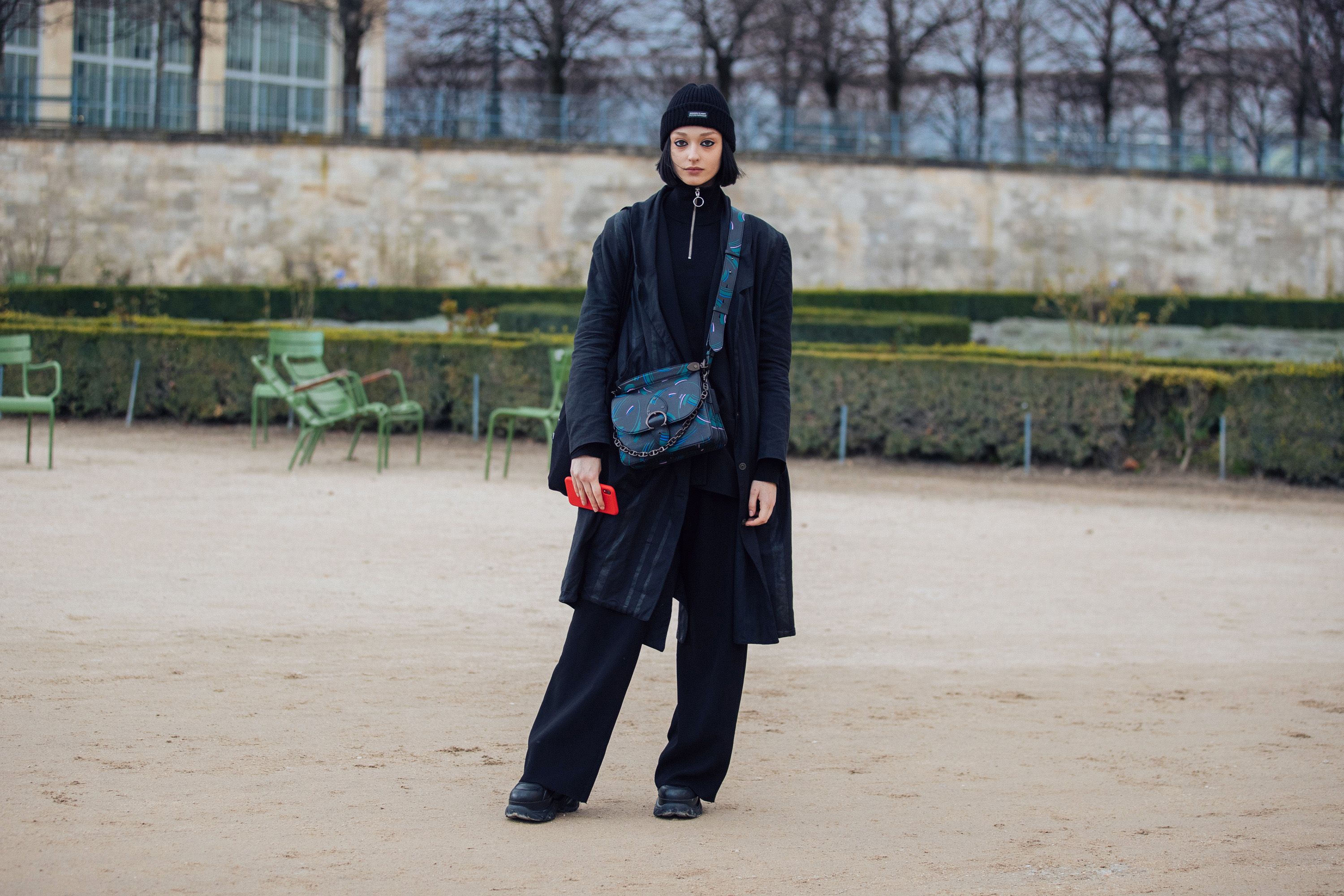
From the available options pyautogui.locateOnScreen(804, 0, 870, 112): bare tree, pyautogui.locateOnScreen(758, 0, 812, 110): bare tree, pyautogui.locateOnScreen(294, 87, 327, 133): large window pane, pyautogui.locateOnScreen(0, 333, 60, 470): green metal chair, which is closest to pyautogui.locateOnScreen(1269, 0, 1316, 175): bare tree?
pyautogui.locateOnScreen(804, 0, 870, 112): bare tree

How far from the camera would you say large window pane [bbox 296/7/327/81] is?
3828 cm

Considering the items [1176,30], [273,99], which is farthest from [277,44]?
[1176,30]

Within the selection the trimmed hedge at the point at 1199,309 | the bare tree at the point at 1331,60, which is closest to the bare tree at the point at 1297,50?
the bare tree at the point at 1331,60

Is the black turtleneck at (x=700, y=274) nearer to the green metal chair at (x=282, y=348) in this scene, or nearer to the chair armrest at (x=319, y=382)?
the chair armrest at (x=319, y=382)

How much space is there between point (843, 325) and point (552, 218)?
13171 mm

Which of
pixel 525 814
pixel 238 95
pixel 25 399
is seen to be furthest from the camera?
pixel 238 95

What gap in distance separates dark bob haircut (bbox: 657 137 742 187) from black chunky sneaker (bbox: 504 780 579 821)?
154cm

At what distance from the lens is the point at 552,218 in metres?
30.1

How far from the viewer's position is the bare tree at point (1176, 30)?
36.5 m

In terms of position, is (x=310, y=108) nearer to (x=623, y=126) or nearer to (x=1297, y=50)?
(x=623, y=126)

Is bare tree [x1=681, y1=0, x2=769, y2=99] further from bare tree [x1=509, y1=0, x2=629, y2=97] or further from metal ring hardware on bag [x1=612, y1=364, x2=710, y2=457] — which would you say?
metal ring hardware on bag [x1=612, y1=364, x2=710, y2=457]

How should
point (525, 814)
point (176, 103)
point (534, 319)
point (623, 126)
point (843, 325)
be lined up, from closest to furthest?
point (525, 814) < point (843, 325) < point (534, 319) < point (176, 103) < point (623, 126)

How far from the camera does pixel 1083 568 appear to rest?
7887 mm

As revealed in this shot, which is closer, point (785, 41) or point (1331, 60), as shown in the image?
point (785, 41)
